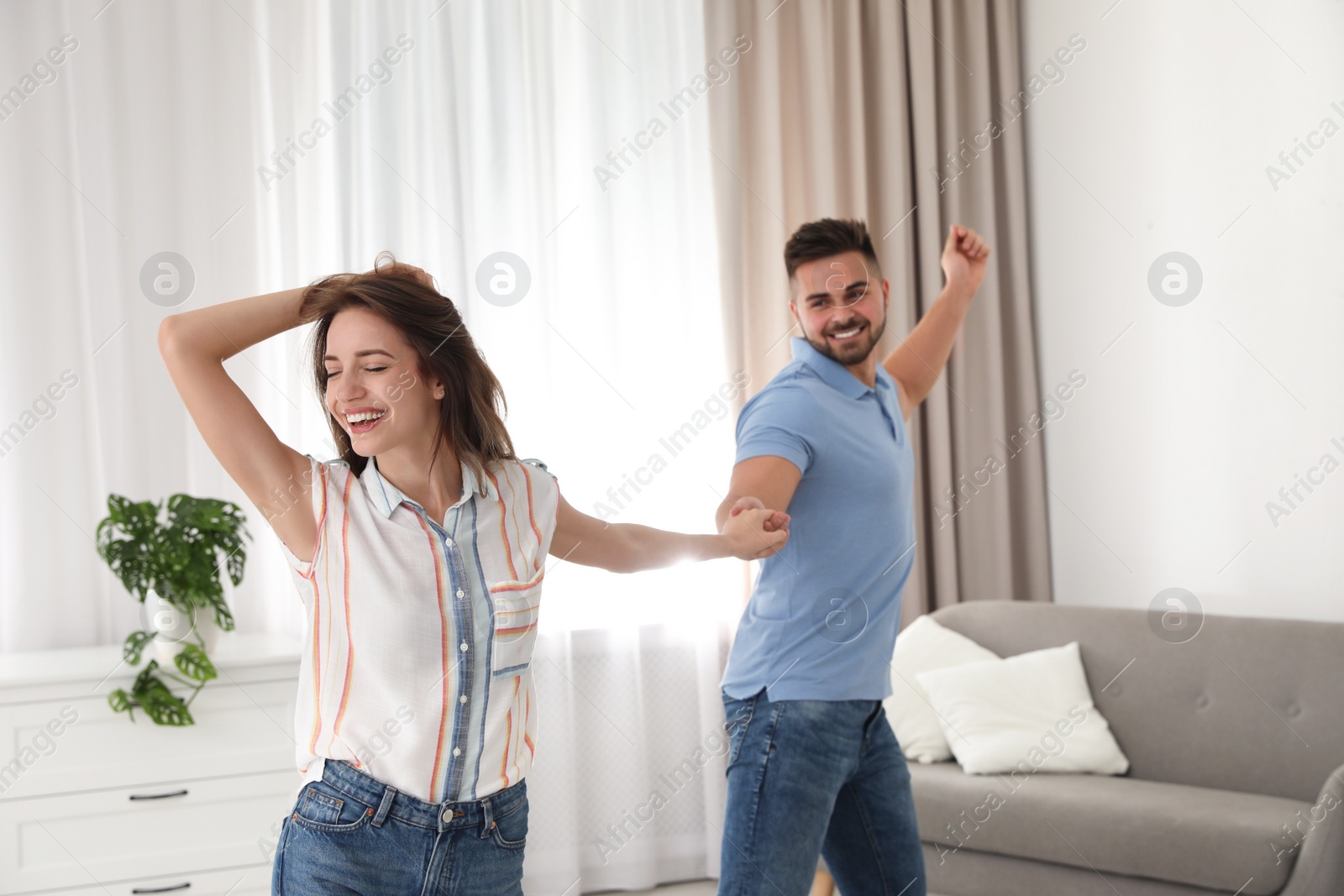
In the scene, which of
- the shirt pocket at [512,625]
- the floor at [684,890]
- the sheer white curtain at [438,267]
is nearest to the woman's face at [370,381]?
the shirt pocket at [512,625]

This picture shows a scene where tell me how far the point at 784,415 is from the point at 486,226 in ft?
6.65

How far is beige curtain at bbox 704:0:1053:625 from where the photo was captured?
11.9 ft

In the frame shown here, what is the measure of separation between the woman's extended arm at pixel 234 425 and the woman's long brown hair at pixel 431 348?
0.30 ft

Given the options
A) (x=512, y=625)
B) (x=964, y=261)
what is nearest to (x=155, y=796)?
(x=512, y=625)

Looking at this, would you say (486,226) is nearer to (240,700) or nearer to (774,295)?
(774,295)

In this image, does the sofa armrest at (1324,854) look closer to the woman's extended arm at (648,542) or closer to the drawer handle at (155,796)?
the woman's extended arm at (648,542)

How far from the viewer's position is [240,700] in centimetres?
252

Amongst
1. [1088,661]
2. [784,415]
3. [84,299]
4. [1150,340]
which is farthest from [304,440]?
[1150,340]

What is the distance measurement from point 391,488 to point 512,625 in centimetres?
20

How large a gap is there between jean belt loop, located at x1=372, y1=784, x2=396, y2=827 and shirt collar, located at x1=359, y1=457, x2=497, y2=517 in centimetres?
29

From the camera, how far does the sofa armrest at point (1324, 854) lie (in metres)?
2.21

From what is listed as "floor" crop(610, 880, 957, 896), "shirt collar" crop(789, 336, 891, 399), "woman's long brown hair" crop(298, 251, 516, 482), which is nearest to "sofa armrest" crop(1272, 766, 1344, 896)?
"shirt collar" crop(789, 336, 891, 399)

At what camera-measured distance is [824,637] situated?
5.14 feet

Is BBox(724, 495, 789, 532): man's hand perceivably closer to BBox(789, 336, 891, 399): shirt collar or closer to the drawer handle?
BBox(789, 336, 891, 399): shirt collar
